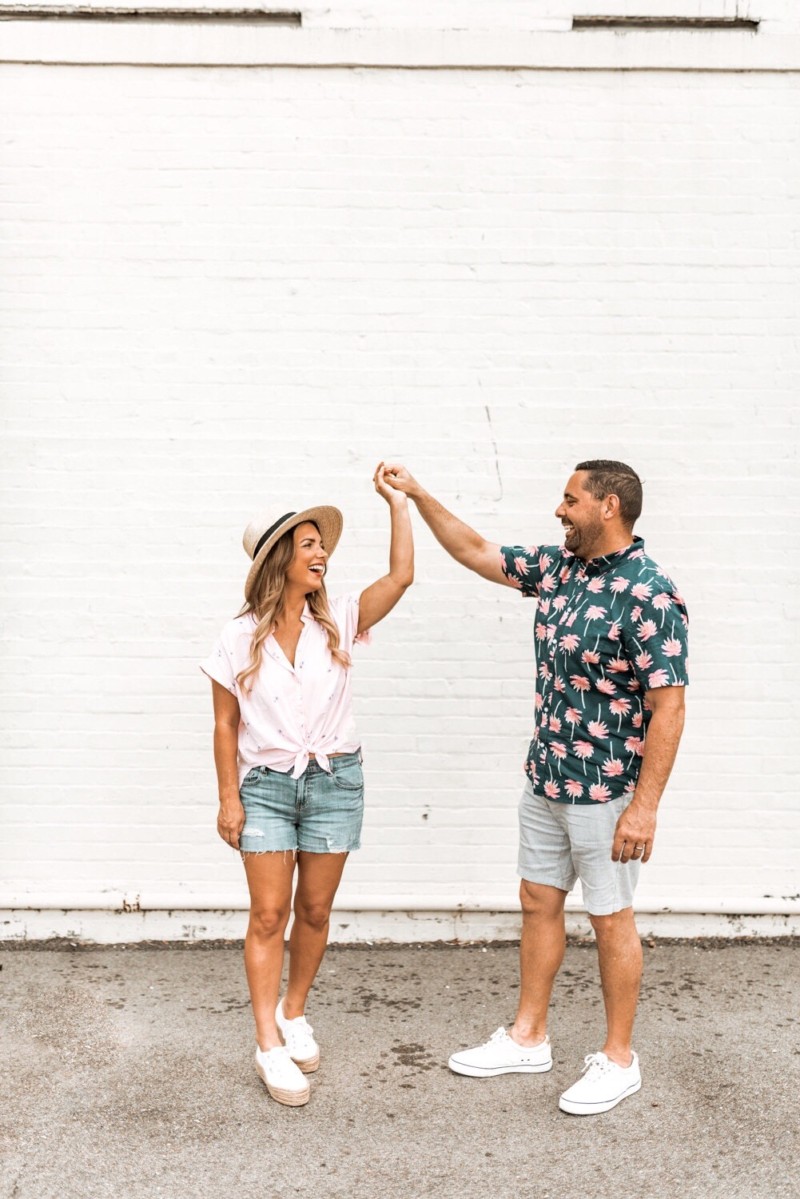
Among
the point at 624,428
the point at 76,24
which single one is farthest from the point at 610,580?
the point at 76,24

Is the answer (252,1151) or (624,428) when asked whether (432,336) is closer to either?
(624,428)

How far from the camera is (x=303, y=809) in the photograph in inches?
152

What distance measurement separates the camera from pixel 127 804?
16.9 feet

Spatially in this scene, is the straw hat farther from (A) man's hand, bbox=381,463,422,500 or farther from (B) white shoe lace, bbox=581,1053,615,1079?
(B) white shoe lace, bbox=581,1053,615,1079

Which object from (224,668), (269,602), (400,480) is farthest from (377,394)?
(224,668)

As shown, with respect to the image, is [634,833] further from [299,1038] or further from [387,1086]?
[299,1038]

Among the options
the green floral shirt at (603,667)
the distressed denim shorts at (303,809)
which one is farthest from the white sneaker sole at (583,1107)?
the distressed denim shorts at (303,809)

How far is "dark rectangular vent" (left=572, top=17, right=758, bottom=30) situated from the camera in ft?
16.3

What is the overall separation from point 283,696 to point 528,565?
3.08ft

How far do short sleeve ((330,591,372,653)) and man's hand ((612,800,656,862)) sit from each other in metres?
1.04

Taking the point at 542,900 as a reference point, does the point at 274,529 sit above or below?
above

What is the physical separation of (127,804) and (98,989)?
80 cm

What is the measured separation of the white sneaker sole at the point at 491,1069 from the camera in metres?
3.92

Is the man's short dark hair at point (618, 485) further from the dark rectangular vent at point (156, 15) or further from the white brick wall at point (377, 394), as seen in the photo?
the dark rectangular vent at point (156, 15)
